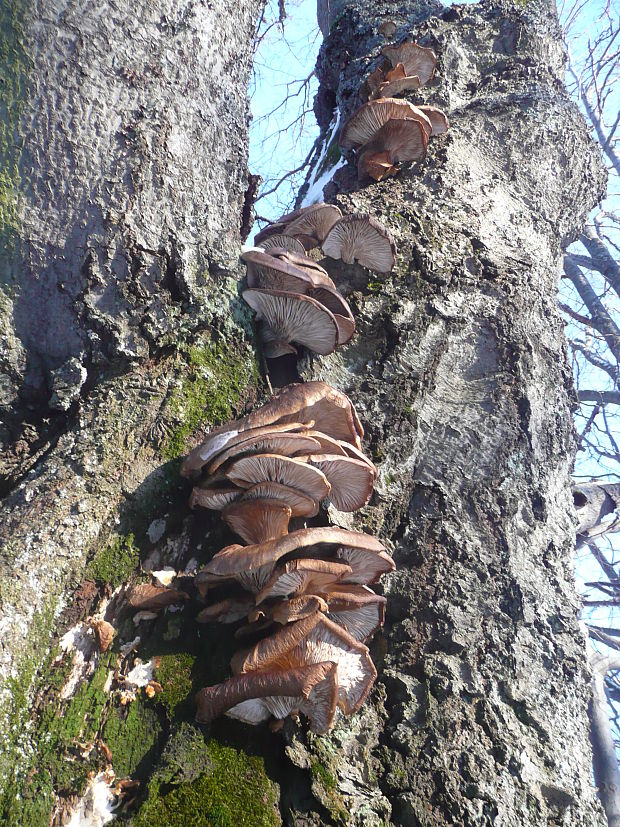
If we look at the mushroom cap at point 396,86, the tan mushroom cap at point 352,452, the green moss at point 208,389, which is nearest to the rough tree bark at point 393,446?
the green moss at point 208,389

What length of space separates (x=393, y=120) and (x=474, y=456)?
1907 mm

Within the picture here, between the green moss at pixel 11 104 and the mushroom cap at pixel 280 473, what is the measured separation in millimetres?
1054

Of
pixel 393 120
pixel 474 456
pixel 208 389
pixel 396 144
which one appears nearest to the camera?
pixel 208 389

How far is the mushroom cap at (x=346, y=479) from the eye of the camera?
1.97 m

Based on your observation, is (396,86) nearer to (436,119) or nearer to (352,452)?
(436,119)

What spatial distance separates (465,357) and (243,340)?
1011 millimetres

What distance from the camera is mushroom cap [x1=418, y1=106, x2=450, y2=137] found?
339 cm

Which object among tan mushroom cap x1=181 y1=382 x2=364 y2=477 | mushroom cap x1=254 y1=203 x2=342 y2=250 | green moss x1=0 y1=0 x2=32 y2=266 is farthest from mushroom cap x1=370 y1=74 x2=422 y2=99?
tan mushroom cap x1=181 y1=382 x2=364 y2=477

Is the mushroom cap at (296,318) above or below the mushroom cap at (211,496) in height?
above

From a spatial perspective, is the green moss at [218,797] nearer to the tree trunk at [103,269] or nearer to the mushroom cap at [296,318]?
the tree trunk at [103,269]

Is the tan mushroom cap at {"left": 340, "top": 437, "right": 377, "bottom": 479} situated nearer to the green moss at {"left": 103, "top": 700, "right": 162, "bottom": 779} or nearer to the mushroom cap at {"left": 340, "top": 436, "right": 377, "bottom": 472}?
the mushroom cap at {"left": 340, "top": 436, "right": 377, "bottom": 472}

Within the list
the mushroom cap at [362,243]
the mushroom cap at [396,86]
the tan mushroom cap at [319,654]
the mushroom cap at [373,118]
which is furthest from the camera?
the mushroom cap at [396,86]

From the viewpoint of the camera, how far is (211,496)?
6.35ft

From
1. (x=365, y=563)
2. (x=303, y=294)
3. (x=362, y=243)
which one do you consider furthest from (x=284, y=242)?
(x=365, y=563)
